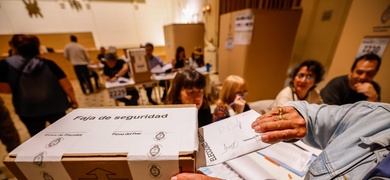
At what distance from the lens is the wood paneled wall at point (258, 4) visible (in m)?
2.45

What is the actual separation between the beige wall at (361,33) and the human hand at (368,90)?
419 millimetres

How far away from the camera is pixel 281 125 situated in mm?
472

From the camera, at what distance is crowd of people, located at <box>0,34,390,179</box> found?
16.3 inches

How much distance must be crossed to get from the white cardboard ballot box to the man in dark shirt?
176cm

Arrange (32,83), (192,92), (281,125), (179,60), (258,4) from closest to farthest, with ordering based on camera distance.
Answer: 1. (281,125)
2. (192,92)
3. (32,83)
4. (258,4)
5. (179,60)

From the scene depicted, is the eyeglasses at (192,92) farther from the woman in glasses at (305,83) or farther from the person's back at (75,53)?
the person's back at (75,53)

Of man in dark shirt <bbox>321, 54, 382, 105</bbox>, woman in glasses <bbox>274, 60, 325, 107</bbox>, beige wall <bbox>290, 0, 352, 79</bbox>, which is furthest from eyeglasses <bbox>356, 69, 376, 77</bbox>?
beige wall <bbox>290, 0, 352, 79</bbox>

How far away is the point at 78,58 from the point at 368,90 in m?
4.88

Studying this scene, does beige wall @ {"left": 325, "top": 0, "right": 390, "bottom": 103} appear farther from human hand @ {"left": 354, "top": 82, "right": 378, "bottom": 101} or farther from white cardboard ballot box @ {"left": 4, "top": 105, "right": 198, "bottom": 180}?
white cardboard ballot box @ {"left": 4, "top": 105, "right": 198, "bottom": 180}

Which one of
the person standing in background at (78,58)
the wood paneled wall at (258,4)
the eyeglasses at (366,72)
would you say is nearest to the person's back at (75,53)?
the person standing in background at (78,58)

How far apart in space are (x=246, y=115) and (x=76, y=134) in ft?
1.83

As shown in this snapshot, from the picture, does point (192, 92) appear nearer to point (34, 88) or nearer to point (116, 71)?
point (34, 88)

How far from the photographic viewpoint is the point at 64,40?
16.3 feet

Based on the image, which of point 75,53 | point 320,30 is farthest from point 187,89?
point 75,53
